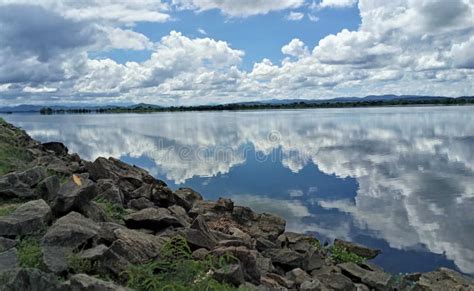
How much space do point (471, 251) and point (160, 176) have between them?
1899 centimetres

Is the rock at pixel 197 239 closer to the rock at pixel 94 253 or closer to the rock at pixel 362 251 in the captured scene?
the rock at pixel 94 253

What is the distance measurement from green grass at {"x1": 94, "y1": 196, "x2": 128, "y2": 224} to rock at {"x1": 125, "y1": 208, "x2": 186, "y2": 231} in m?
0.26

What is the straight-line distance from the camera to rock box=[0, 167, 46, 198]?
10.9m

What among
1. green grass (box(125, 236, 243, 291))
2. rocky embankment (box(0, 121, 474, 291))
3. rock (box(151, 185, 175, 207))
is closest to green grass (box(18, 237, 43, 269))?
rocky embankment (box(0, 121, 474, 291))

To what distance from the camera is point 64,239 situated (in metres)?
7.54

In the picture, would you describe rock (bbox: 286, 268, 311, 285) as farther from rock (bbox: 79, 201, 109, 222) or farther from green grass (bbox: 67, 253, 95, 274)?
green grass (bbox: 67, 253, 95, 274)

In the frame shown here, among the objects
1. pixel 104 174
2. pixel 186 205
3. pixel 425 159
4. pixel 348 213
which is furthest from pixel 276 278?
pixel 425 159

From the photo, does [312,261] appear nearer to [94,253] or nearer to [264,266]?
[264,266]

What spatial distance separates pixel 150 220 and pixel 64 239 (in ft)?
9.94

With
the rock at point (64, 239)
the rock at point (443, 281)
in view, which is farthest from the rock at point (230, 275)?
the rock at point (443, 281)

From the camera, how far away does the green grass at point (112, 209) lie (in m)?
10.8

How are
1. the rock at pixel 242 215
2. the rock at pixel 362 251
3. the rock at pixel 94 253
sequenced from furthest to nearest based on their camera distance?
the rock at pixel 242 215 → the rock at pixel 362 251 → the rock at pixel 94 253

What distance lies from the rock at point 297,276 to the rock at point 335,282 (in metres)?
0.35

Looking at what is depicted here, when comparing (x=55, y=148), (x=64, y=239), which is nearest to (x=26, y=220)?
(x=64, y=239)
